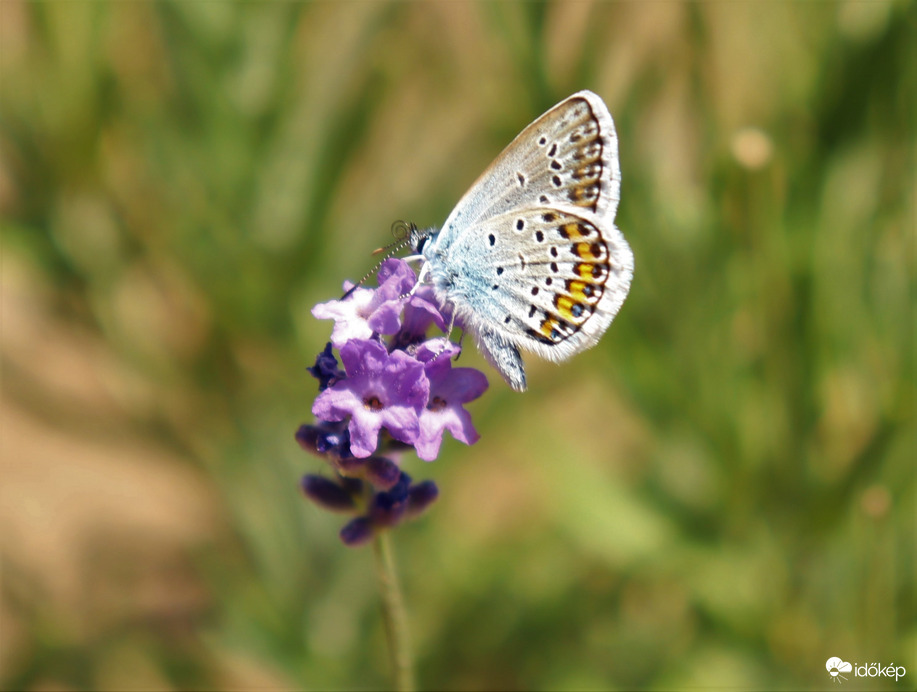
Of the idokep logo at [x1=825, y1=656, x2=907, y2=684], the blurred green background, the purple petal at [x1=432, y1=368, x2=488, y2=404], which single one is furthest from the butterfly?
the idokep logo at [x1=825, y1=656, x2=907, y2=684]

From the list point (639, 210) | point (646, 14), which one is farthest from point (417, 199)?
point (646, 14)

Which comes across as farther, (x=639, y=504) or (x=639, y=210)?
(x=639, y=504)

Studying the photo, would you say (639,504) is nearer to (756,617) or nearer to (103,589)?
(756,617)

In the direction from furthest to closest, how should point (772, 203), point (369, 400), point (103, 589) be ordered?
point (103, 589) → point (772, 203) → point (369, 400)

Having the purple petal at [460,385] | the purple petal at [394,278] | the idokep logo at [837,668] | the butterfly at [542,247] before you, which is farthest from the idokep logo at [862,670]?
the purple petal at [394,278]

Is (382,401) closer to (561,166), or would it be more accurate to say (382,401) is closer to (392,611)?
(392,611)

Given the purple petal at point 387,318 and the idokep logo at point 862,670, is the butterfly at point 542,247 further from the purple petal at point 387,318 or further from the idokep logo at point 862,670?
the idokep logo at point 862,670

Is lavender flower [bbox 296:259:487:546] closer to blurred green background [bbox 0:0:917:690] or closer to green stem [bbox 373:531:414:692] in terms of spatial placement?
green stem [bbox 373:531:414:692]
